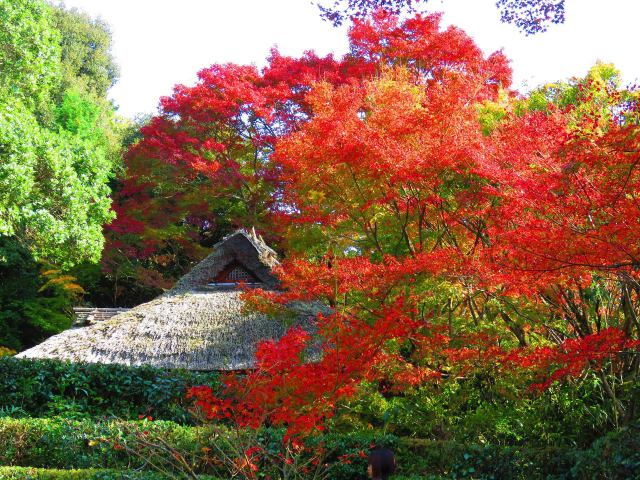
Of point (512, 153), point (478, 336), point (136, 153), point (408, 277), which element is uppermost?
point (136, 153)

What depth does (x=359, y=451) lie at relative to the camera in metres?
7.03

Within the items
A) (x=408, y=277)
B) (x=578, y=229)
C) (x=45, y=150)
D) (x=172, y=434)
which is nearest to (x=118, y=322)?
(x=45, y=150)

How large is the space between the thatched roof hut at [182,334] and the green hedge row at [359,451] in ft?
10.1

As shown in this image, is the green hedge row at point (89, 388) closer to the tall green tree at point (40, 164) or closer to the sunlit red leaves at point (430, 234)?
the sunlit red leaves at point (430, 234)

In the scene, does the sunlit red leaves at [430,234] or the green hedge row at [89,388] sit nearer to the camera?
the sunlit red leaves at [430,234]

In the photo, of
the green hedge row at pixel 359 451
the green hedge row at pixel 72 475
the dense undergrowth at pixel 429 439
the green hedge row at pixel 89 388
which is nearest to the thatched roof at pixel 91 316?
the green hedge row at pixel 89 388

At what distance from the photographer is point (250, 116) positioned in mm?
18094

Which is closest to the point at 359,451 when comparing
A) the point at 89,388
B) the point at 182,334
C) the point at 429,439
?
the point at 429,439

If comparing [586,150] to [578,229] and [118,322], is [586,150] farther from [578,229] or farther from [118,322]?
[118,322]

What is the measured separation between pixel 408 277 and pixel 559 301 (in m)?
1.92

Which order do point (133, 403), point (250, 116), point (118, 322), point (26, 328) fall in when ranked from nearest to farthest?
1. point (133, 403)
2. point (118, 322)
3. point (250, 116)
4. point (26, 328)

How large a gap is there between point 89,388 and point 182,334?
189cm

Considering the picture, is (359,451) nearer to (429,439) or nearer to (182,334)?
(429,439)

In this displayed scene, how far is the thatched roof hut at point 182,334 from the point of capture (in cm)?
1218
